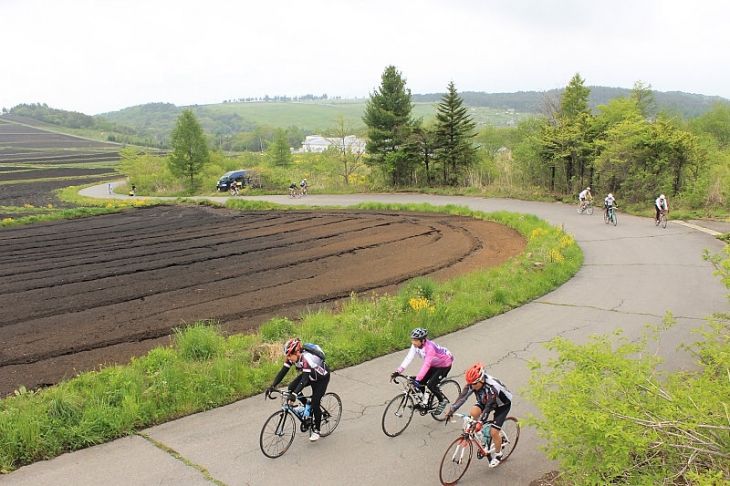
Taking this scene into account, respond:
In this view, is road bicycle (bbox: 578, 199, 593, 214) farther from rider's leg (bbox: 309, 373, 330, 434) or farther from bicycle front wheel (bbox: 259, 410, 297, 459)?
bicycle front wheel (bbox: 259, 410, 297, 459)

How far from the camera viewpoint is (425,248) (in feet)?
68.8

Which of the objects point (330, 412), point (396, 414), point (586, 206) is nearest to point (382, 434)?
point (396, 414)

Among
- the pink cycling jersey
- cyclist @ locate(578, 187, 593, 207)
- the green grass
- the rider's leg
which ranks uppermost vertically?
the pink cycling jersey

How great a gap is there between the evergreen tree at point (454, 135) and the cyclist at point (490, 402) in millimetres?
34152

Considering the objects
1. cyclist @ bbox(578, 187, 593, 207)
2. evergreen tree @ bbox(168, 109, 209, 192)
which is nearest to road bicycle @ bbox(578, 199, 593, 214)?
cyclist @ bbox(578, 187, 593, 207)

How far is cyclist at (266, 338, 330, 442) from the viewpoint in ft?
21.3

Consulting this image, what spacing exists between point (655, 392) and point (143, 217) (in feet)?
110

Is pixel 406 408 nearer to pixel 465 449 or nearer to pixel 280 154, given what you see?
pixel 465 449

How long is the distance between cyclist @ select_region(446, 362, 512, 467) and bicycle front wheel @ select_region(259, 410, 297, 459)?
7.15 ft

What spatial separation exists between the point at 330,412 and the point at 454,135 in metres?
34.4

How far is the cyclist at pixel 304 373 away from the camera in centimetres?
650

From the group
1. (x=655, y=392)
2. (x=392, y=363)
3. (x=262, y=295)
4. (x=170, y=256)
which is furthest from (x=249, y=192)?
(x=655, y=392)

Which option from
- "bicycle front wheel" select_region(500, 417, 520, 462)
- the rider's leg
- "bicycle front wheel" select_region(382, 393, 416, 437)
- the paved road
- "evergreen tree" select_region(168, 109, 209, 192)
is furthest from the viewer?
"evergreen tree" select_region(168, 109, 209, 192)

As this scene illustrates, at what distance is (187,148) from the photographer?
50.3 m
